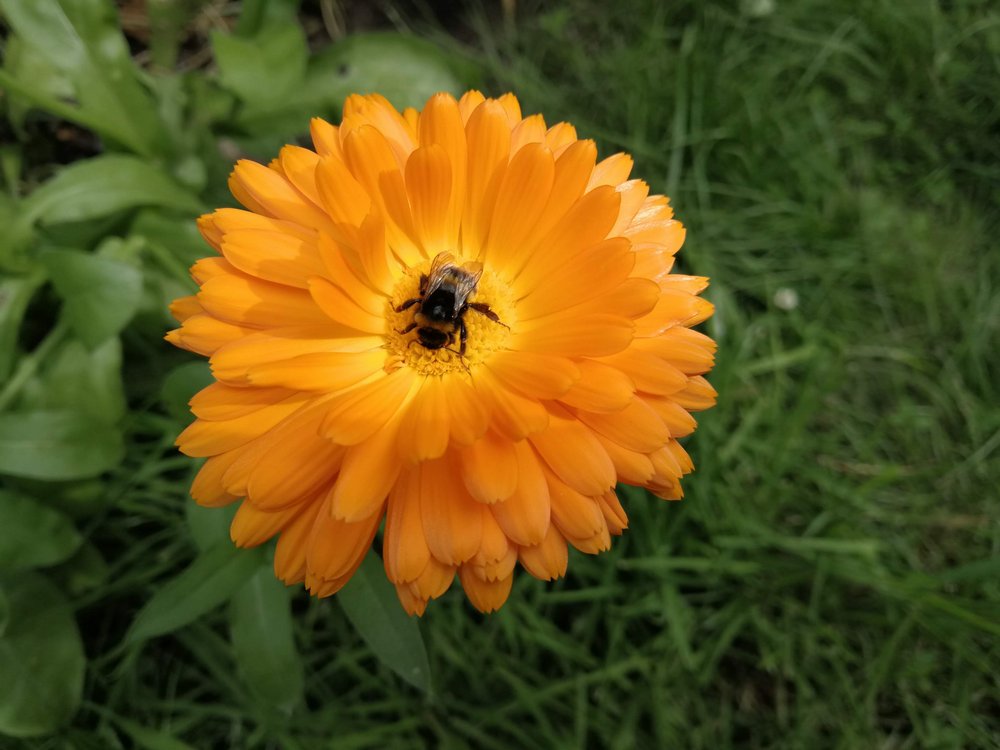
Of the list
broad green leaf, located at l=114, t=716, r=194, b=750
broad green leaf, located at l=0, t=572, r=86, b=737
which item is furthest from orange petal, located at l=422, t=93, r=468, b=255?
broad green leaf, located at l=114, t=716, r=194, b=750

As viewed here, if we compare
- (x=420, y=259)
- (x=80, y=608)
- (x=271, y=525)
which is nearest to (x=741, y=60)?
(x=420, y=259)

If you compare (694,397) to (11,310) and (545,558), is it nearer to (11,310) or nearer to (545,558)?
(545,558)

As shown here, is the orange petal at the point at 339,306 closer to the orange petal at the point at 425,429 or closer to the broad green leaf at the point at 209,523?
the orange petal at the point at 425,429

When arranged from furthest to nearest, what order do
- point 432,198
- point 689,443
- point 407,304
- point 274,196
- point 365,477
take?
1. point 689,443
2. point 407,304
3. point 432,198
4. point 274,196
5. point 365,477

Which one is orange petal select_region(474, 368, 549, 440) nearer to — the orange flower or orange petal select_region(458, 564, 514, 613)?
the orange flower

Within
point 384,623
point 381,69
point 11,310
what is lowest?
point 384,623

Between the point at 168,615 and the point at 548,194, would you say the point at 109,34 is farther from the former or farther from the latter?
the point at 168,615

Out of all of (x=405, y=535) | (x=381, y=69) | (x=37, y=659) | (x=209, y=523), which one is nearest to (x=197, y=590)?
(x=209, y=523)
